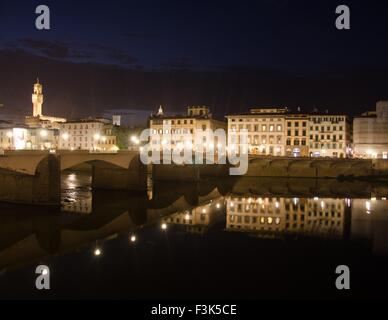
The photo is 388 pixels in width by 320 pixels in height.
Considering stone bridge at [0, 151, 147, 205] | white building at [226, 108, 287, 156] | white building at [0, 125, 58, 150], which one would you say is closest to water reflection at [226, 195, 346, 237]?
stone bridge at [0, 151, 147, 205]

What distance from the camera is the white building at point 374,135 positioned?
88.7m

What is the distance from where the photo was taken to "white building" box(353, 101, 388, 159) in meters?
88.7

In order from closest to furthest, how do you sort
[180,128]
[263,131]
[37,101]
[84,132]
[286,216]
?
[286,216], [263,131], [180,128], [84,132], [37,101]

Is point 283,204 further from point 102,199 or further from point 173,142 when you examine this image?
point 173,142

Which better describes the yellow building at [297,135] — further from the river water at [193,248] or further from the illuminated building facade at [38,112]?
the illuminated building facade at [38,112]

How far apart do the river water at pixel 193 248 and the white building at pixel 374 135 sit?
5277 centimetres

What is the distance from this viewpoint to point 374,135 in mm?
89375

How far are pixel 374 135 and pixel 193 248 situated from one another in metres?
77.0

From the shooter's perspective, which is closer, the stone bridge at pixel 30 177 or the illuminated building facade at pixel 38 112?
the stone bridge at pixel 30 177

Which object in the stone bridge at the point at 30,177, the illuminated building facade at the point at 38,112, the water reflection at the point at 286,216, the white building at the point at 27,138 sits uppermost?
the illuminated building facade at the point at 38,112

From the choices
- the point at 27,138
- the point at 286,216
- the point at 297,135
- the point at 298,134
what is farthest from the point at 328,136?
the point at 286,216

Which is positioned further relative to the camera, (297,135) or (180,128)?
(180,128)

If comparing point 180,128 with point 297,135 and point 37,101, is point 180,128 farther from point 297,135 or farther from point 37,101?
point 37,101

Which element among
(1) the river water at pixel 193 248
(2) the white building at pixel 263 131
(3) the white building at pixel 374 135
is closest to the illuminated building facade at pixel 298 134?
(2) the white building at pixel 263 131
